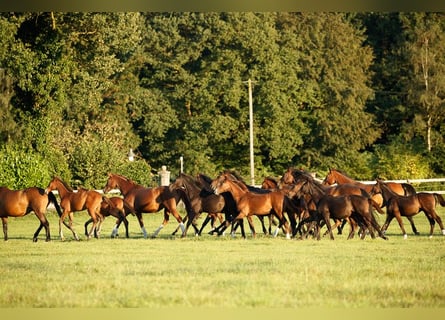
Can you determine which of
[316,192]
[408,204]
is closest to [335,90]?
[408,204]

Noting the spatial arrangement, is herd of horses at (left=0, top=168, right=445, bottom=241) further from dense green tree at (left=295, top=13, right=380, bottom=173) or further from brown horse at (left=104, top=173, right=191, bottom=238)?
dense green tree at (left=295, top=13, right=380, bottom=173)

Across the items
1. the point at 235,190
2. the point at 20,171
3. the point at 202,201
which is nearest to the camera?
the point at 235,190

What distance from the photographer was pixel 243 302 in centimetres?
998

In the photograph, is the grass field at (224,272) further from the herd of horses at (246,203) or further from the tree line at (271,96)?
the tree line at (271,96)

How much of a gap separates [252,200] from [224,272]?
23.4 feet

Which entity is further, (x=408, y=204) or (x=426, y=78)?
(x=426, y=78)

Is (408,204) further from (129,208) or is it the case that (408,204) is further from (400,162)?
(400,162)

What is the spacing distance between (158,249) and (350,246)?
11.8 feet

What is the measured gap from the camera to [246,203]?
20.5 meters

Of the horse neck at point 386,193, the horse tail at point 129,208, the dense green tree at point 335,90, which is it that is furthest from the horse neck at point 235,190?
the dense green tree at point 335,90

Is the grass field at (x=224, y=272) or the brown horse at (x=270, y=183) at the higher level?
the brown horse at (x=270, y=183)

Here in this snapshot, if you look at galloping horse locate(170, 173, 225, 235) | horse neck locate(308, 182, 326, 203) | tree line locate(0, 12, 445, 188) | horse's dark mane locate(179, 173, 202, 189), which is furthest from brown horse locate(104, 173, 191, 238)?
tree line locate(0, 12, 445, 188)

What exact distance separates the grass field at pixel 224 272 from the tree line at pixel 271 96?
2362 cm

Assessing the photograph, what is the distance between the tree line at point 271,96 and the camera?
47.7m
